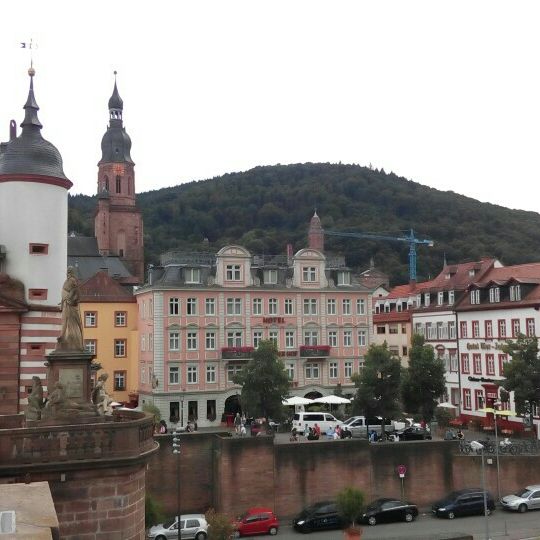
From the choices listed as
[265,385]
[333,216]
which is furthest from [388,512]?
[333,216]

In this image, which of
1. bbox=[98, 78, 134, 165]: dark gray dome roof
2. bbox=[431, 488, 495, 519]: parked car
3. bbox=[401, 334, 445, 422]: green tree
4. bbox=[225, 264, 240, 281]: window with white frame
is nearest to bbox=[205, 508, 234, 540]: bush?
bbox=[431, 488, 495, 519]: parked car

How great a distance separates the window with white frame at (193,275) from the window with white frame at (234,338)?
436cm

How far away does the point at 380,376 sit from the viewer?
39.7 meters

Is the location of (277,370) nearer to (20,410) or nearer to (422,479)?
(422,479)

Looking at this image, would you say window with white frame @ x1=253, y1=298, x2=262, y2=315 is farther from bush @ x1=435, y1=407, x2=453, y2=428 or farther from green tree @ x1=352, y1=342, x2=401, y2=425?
bush @ x1=435, y1=407, x2=453, y2=428

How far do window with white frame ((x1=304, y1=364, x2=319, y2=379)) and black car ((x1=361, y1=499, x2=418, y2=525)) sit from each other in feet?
64.3

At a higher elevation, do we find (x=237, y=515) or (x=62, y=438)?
(x=62, y=438)

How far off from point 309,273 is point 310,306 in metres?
2.48

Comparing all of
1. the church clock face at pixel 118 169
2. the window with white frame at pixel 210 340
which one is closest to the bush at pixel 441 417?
the window with white frame at pixel 210 340

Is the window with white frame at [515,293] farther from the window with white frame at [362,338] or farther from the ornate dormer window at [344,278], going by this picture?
the ornate dormer window at [344,278]

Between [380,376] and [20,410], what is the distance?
2131 centimetres

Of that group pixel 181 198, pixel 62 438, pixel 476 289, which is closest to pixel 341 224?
pixel 181 198

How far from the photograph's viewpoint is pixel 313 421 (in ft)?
134

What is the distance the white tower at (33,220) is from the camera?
25.8m
